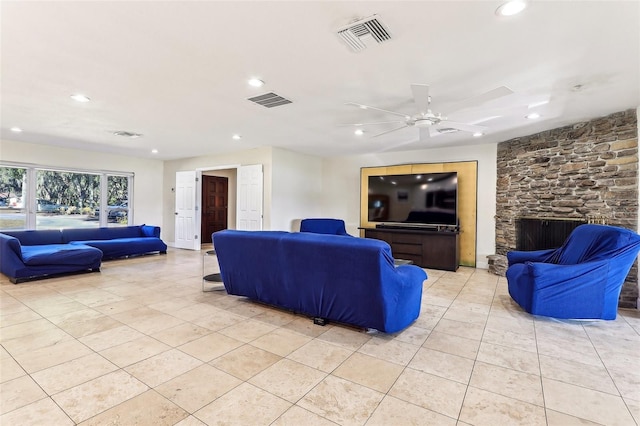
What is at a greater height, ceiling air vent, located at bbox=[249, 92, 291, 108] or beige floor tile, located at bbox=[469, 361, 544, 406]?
ceiling air vent, located at bbox=[249, 92, 291, 108]

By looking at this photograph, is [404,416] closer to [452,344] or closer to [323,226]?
[452,344]

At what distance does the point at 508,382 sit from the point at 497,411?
1.27ft

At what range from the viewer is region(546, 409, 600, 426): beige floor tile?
65.3 inches

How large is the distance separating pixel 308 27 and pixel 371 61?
0.69m

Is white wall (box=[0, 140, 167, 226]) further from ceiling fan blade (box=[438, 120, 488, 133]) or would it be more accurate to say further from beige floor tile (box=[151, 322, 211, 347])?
ceiling fan blade (box=[438, 120, 488, 133])

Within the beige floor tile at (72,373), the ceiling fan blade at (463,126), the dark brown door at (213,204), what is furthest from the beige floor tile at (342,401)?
the dark brown door at (213,204)

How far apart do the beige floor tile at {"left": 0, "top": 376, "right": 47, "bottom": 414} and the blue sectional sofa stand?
3334 mm

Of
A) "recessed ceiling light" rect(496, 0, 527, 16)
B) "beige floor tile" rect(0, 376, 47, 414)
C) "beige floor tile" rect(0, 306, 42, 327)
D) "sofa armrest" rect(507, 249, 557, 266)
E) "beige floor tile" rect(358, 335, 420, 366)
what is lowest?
"beige floor tile" rect(0, 376, 47, 414)

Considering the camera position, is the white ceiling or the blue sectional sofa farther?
the blue sectional sofa

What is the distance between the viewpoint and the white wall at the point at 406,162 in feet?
19.1

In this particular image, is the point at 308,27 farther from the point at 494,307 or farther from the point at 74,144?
the point at 74,144

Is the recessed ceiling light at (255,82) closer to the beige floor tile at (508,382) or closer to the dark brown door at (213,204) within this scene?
the beige floor tile at (508,382)

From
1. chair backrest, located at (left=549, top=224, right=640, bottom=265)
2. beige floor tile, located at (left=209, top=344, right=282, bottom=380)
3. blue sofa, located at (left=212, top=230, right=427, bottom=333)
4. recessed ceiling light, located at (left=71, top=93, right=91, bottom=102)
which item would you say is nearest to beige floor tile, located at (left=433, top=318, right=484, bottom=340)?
blue sofa, located at (left=212, top=230, right=427, bottom=333)

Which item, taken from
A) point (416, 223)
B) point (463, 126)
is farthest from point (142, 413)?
point (416, 223)
